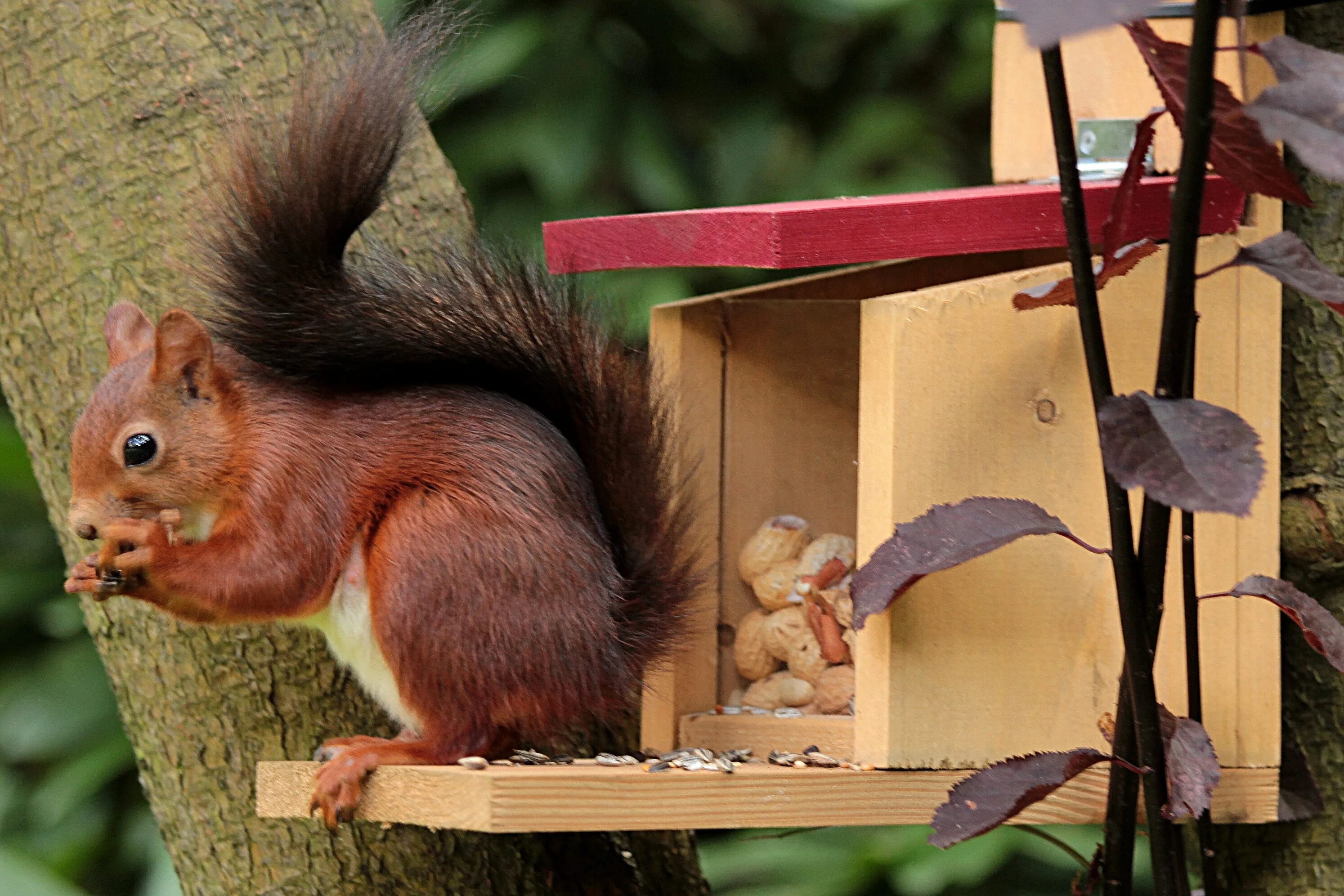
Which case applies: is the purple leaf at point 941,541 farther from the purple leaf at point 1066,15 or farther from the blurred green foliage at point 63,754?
the blurred green foliage at point 63,754

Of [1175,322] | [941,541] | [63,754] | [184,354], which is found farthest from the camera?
[63,754]

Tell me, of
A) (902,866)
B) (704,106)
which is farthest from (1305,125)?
(704,106)

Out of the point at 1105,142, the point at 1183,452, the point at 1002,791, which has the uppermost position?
the point at 1105,142

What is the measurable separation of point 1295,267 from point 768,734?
0.57 metres

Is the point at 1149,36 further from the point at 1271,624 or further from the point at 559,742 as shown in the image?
the point at 559,742

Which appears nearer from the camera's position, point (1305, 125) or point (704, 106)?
point (1305, 125)

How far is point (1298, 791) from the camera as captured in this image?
1177 mm

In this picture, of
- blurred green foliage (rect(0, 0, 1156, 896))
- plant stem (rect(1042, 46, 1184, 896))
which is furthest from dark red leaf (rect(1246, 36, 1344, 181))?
blurred green foliage (rect(0, 0, 1156, 896))

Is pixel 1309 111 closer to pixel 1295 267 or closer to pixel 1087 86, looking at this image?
pixel 1295 267

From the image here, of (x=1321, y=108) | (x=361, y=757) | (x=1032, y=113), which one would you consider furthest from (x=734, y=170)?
(x=1321, y=108)

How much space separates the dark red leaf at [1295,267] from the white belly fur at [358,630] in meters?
0.60

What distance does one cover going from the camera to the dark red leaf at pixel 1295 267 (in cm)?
86

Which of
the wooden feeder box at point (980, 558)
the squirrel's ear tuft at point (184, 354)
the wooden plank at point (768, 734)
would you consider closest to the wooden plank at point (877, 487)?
the wooden feeder box at point (980, 558)

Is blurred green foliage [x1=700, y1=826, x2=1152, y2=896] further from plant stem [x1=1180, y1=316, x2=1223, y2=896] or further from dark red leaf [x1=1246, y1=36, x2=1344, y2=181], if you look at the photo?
dark red leaf [x1=1246, y1=36, x2=1344, y2=181]
